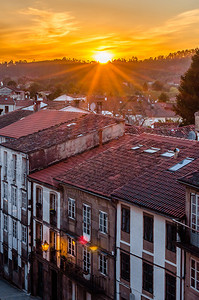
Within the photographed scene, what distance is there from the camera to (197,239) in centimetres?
1666

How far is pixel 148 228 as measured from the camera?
19.6 metres

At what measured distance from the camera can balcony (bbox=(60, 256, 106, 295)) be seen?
22.8 metres

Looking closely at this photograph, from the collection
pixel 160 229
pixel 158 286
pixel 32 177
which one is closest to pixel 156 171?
pixel 160 229

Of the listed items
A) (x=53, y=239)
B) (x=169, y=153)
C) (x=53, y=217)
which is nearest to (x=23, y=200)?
(x=53, y=217)

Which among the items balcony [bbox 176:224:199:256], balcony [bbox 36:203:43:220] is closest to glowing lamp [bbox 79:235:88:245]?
balcony [bbox 36:203:43:220]

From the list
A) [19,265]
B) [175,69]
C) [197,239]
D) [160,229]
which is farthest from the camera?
[175,69]

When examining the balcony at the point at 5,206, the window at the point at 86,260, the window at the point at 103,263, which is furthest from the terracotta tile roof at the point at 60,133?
the window at the point at 103,263

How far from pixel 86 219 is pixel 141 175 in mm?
4008

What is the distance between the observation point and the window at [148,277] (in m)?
19.7

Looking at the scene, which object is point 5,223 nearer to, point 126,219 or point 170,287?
point 126,219

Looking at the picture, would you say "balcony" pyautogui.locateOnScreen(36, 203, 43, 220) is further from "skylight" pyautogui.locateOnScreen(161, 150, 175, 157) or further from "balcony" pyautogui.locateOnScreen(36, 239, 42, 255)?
"skylight" pyautogui.locateOnScreen(161, 150, 175, 157)

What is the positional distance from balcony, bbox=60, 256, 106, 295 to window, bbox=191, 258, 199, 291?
624cm

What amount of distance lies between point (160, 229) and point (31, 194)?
40.2 ft

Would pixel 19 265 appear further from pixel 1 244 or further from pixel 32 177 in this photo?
pixel 32 177
